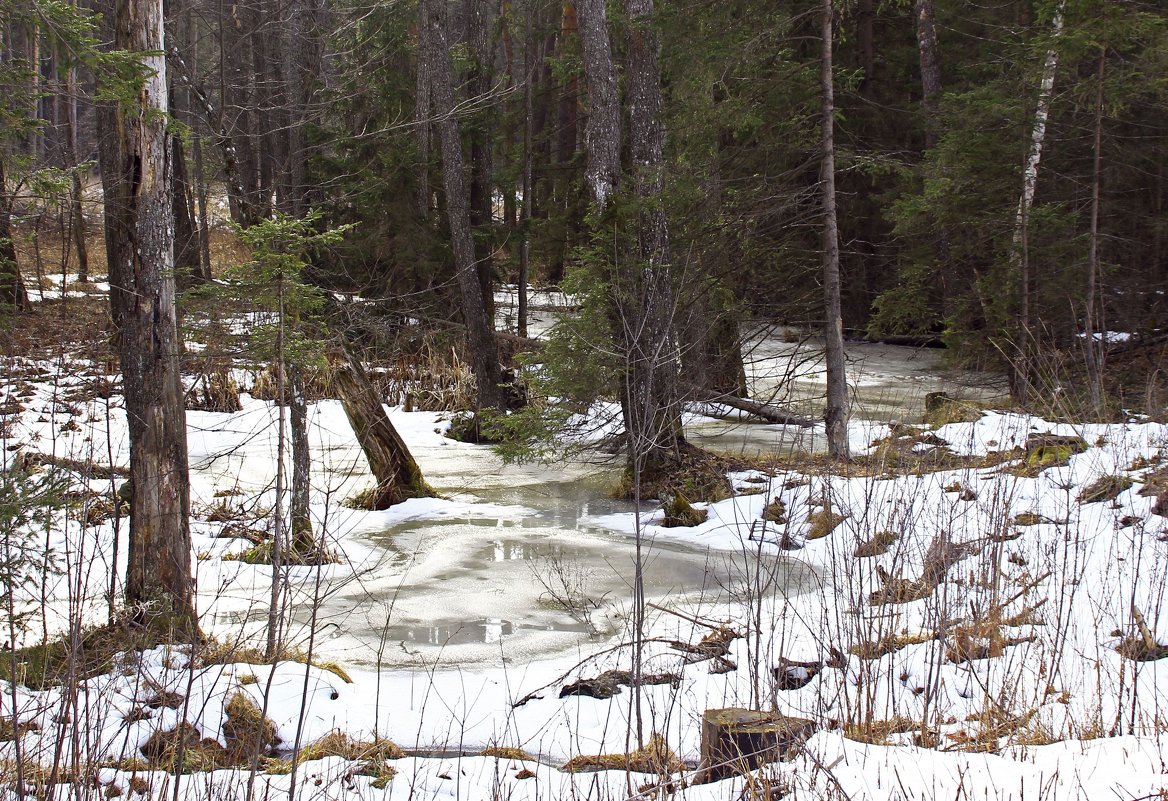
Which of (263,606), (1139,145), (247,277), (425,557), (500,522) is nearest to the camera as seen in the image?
(247,277)

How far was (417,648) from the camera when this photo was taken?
6828mm

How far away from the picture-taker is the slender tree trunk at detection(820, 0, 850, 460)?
10.6 m

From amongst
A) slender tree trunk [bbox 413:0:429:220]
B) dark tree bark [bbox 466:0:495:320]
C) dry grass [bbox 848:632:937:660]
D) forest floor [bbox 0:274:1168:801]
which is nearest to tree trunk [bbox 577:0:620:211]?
dark tree bark [bbox 466:0:495:320]

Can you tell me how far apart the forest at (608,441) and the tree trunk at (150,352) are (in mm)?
25

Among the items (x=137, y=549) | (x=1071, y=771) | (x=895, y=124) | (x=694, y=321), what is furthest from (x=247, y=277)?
(x=895, y=124)

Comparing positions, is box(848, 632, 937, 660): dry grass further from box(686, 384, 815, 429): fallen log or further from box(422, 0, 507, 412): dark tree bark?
box(422, 0, 507, 412): dark tree bark

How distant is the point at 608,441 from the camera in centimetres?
1127

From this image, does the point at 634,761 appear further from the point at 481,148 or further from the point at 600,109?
the point at 481,148

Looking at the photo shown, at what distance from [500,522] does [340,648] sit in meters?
3.53

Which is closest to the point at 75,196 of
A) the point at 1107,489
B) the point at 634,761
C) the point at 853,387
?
the point at 853,387

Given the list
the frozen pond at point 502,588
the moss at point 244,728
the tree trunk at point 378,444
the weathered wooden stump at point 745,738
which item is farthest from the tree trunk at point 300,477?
the weathered wooden stump at point 745,738

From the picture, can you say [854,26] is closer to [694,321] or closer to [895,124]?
[895,124]

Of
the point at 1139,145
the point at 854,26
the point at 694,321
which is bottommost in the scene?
the point at 694,321

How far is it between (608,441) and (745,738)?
7.47 m
